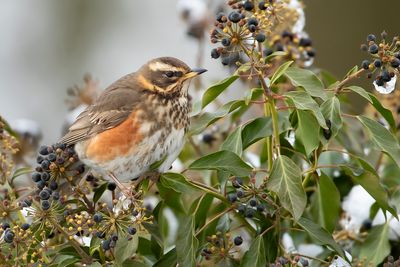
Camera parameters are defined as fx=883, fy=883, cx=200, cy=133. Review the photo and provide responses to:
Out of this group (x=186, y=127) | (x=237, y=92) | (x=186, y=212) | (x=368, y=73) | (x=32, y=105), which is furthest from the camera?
(x=32, y=105)

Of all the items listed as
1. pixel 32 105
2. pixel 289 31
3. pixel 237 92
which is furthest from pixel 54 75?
pixel 289 31

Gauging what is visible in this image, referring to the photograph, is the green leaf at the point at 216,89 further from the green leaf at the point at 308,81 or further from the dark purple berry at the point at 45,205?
the dark purple berry at the point at 45,205

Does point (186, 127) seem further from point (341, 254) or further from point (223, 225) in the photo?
point (341, 254)

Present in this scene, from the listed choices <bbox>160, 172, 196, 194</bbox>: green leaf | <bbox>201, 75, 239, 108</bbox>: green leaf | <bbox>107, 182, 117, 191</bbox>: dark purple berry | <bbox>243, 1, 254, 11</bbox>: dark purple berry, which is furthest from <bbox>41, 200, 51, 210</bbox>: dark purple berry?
<bbox>243, 1, 254, 11</bbox>: dark purple berry

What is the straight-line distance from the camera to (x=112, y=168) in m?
3.40

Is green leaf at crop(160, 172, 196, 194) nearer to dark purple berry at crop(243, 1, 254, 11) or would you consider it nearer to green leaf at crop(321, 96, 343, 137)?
green leaf at crop(321, 96, 343, 137)

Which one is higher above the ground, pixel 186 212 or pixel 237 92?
pixel 186 212

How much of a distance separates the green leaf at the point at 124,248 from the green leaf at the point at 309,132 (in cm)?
61

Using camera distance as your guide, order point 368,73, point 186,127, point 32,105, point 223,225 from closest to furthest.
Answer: point 368,73
point 223,225
point 186,127
point 32,105

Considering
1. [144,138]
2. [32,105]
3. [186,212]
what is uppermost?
[144,138]

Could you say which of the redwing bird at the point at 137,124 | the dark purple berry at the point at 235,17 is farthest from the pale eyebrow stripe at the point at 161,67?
the dark purple berry at the point at 235,17

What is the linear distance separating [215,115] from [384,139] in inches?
22.4

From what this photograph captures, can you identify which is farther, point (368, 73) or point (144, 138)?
point (144, 138)

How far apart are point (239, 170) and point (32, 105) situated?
315 inches
